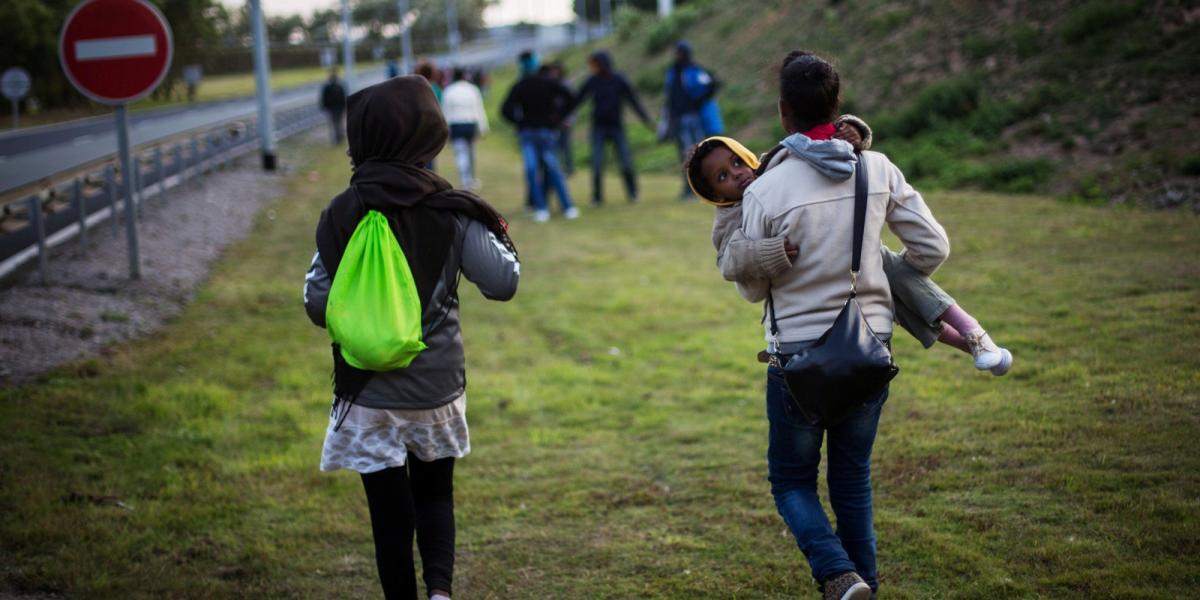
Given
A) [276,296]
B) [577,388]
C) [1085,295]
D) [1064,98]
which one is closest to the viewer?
[577,388]

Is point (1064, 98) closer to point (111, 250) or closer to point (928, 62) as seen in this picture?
point (928, 62)

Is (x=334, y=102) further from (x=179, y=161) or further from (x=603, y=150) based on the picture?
(x=603, y=150)

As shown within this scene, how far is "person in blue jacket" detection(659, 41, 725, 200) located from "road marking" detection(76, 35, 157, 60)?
7.36 meters

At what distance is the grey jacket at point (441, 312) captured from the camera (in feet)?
10.7

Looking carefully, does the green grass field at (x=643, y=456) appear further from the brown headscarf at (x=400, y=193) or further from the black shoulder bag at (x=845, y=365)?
the brown headscarf at (x=400, y=193)

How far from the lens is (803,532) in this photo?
129 inches

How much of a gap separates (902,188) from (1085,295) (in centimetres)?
484

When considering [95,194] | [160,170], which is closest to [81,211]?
[95,194]

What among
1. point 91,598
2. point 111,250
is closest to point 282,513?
point 91,598

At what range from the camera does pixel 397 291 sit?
10.3 ft

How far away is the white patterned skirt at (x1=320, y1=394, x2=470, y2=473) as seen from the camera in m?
Result: 3.28

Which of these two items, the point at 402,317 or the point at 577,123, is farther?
the point at 577,123

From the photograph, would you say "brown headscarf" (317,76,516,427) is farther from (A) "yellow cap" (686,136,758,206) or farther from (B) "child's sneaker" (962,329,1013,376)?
(B) "child's sneaker" (962,329,1013,376)

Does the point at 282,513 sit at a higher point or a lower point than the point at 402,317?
lower
